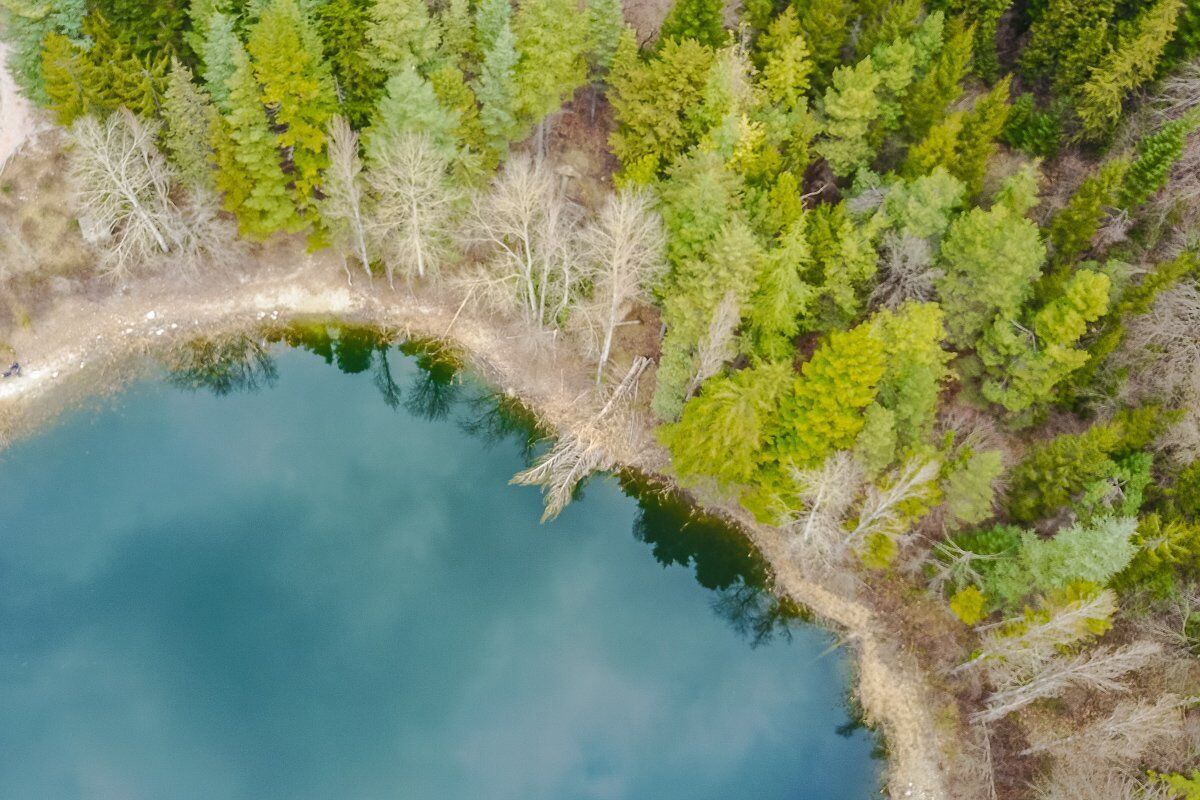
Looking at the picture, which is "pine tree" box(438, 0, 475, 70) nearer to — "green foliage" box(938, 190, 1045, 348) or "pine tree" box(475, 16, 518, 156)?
"pine tree" box(475, 16, 518, 156)

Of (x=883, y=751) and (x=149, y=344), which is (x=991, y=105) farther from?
(x=149, y=344)

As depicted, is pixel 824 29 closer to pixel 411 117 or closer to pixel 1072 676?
pixel 411 117

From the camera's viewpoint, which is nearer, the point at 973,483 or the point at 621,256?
the point at 973,483

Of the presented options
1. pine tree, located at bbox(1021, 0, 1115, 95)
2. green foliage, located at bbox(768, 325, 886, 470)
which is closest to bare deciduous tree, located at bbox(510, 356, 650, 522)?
green foliage, located at bbox(768, 325, 886, 470)

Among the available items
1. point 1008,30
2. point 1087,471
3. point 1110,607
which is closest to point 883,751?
point 1110,607

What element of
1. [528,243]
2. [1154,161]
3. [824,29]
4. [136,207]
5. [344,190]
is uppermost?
[824,29]

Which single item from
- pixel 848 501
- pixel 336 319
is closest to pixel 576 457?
pixel 848 501
